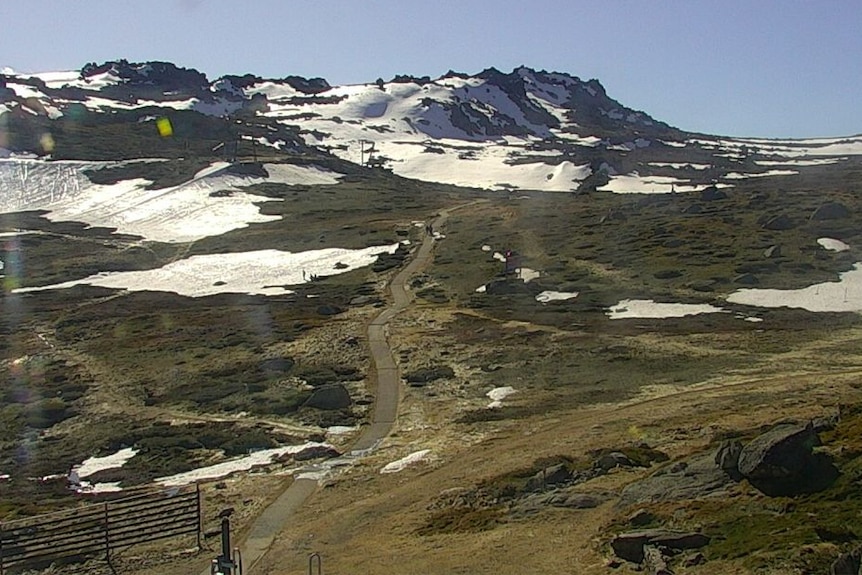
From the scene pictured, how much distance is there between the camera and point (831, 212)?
93.8 m

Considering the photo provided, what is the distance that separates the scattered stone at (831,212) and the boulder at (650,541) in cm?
8560

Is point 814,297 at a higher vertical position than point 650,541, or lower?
lower

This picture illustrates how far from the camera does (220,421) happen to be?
40.2 metres

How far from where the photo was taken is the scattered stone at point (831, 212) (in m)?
93.2

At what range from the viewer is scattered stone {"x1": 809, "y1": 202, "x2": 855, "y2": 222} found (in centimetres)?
9325

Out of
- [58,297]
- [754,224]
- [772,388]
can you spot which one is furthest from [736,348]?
[58,297]

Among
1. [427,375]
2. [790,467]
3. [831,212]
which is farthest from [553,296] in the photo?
[790,467]

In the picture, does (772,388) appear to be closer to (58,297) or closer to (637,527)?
(637,527)

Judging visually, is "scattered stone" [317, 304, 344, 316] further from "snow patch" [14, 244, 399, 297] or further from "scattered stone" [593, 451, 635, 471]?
"scattered stone" [593, 451, 635, 471]

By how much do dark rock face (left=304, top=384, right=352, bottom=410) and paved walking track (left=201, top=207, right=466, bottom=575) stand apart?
1551mm

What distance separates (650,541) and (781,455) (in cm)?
363

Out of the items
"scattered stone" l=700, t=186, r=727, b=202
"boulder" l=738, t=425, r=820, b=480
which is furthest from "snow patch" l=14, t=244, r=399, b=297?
"boulder" l=738, t=425, r=820, b=480

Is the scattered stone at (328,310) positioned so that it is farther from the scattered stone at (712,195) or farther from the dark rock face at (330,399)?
the scattered stone at (712,195)

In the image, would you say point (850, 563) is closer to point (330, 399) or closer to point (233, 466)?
point (233, 466)
